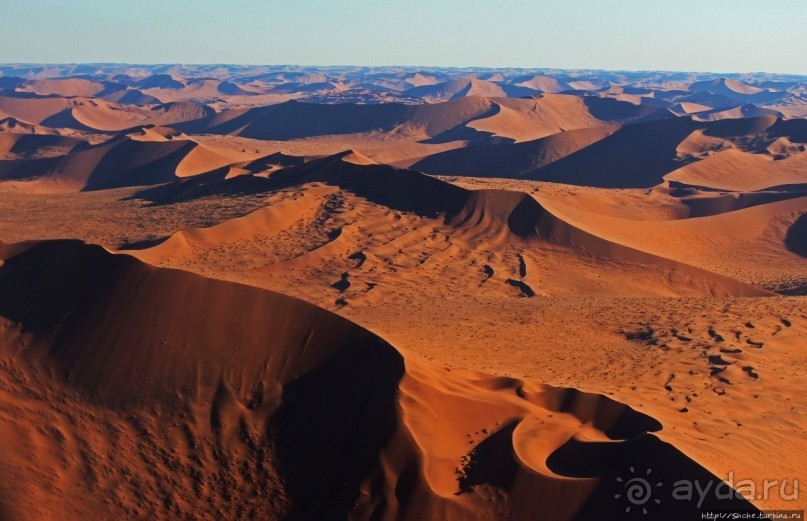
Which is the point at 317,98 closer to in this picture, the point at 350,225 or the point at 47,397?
the point at 350,225

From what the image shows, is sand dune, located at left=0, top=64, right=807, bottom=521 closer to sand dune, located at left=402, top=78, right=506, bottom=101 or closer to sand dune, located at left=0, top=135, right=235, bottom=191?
sand dune, located at left=0, top=135, right=235, bottom=191

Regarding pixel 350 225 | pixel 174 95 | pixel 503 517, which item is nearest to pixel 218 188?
pixel 350 225

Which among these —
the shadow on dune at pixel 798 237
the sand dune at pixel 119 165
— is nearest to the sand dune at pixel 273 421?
the shadow on dune at pixel 798 237

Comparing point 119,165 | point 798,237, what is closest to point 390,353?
point 798,237

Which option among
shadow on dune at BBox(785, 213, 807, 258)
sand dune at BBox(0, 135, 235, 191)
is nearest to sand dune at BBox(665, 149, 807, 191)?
shadow on dune at BBox(785, 213, 807, 258)

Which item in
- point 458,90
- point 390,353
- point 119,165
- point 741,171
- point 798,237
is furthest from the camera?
point 458,90

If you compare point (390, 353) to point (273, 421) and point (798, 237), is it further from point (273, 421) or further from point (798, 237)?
point (798, 237)

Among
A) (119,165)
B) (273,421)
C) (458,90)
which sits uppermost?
(458,90)

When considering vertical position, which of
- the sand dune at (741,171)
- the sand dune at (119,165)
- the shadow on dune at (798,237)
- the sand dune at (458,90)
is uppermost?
the sand dune at (458,90)

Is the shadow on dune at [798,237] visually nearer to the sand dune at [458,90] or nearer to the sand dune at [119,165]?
the sand dune at [119,165]
